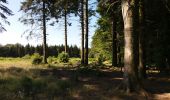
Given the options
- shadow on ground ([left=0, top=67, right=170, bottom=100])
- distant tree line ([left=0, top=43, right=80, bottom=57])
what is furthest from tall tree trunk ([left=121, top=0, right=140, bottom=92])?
distant tree line ([left=0, top=43, right=80, bottom=57])

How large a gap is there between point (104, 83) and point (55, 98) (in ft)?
15.5

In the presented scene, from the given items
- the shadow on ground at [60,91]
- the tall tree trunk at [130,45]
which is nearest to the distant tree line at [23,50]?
the shadow on ground at [60,91]

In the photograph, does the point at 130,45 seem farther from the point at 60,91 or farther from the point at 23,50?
the point at 23,50

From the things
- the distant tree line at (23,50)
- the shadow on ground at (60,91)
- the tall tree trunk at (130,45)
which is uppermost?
the distant tree line at (23,50)

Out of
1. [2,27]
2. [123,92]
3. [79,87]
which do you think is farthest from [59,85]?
[2,27]

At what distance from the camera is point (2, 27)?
104 feet

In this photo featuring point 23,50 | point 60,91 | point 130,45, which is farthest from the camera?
point 23,50

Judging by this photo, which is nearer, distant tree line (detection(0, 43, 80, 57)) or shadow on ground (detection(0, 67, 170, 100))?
shadow on ground (detection(0, 67, 170, 100))

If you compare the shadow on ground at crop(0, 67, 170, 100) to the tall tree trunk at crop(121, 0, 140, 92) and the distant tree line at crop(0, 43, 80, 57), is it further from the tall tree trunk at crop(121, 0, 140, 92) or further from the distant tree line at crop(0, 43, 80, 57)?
the distant tree line at crop(0, 43, 80, 57)

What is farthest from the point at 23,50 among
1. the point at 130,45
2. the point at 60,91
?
the point at 130,45

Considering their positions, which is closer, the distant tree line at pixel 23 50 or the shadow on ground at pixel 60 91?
the shadow on ground at pixel 60 91

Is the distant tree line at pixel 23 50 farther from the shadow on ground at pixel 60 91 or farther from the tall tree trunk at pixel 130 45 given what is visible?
the tall tree trunk at pixel 130 45

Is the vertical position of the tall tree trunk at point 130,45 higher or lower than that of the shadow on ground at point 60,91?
higher

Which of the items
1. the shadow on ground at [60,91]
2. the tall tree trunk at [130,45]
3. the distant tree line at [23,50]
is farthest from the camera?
the distant tree line at [23,50]
